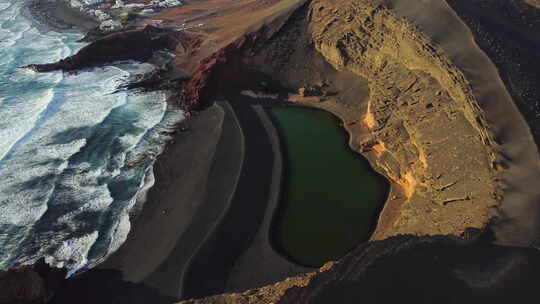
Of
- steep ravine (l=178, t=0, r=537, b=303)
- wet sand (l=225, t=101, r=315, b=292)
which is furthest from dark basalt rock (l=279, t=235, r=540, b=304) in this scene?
wet sand (l=225, t=101, r=315, b=292)

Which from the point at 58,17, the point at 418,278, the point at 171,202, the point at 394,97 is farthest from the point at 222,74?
the point at 58,17

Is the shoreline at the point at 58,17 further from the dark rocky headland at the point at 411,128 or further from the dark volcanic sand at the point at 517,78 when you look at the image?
the dark volcanic sand at the point at 517,78

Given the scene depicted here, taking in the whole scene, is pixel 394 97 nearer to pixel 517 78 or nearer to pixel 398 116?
pixel 398 116

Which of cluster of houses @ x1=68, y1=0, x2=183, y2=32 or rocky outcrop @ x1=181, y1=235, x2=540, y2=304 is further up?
rocky outcrop @ x1=181, y1=235, x2=540, y2=304

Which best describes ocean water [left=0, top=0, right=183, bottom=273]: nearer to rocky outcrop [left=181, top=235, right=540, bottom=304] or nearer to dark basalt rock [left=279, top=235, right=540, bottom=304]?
rocky outcrop [left=181, top=235, right=540, bottom=304]

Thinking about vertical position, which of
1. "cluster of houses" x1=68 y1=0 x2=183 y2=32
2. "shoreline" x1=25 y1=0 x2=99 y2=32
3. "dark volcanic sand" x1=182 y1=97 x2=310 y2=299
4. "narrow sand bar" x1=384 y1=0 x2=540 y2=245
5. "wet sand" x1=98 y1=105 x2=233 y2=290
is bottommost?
"shoreline" x1=25 y1=0 x2=99 y2=32

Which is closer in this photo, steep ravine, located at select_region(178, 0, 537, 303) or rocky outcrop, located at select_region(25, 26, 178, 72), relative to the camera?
steep ravine, located at select_region(178, 0, 537, 303)

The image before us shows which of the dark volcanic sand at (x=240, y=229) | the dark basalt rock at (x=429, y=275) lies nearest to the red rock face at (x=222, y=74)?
the dark volcanic sand at (x=240, y=229)
